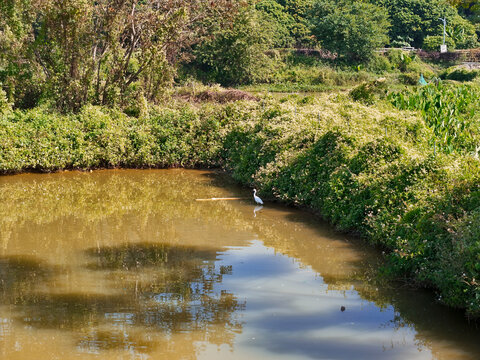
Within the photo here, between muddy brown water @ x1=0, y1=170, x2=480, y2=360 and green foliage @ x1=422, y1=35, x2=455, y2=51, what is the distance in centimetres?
5149

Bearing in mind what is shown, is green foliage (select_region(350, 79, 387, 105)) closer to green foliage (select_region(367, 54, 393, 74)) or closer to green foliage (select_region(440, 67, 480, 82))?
green foliage (select_region(440, 67, 480, 82))

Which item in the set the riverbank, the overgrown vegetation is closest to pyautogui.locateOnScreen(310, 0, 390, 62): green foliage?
the overgrown vegetation

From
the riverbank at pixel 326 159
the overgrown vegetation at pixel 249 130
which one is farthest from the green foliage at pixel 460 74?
the riverbank at pixel 326 159

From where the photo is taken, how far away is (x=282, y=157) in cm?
1303

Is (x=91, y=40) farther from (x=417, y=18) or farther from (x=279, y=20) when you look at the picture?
(x=417, y=18)

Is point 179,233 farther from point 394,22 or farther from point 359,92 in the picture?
point 394,22

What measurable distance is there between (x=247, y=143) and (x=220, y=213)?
3.39m

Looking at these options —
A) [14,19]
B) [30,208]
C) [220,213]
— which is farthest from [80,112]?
[220,213]

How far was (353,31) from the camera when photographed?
53000 mm

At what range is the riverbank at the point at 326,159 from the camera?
7762 millimetres

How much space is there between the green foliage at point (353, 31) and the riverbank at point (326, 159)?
1451 inches

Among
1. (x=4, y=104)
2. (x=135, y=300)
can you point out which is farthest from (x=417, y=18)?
(x=135, y=300)

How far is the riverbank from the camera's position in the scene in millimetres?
7762

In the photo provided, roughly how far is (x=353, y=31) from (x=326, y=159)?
43.9 meters
